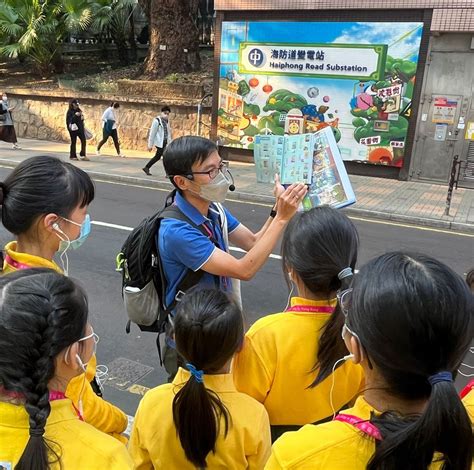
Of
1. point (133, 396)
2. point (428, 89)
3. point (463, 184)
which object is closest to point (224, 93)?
point (428, 89)

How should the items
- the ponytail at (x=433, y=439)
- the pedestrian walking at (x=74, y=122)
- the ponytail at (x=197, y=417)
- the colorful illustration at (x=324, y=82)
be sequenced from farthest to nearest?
the pedestrian walking at (x=74, y=122) < the colorful illustration at (x=324, y=82) < the ponytail at (x=197, y=417) < the ponytail at (x=433, y=439)

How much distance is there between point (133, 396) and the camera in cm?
354

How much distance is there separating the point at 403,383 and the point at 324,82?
477 inches

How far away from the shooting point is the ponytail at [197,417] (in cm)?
160

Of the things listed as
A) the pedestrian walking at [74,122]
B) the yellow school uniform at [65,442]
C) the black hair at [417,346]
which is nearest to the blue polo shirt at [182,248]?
the yellow school uniform at [65,442]

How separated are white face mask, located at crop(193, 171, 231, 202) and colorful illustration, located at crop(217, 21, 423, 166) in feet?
33.2

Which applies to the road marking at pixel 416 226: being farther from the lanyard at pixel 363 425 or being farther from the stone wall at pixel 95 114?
the lanyard at pixel 363 425

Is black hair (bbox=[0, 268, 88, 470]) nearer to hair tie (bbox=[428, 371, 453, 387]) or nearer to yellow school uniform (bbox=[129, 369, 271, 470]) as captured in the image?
yellow school uniform (bbox=[129, 369, 271, 470])

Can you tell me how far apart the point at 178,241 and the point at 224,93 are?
12.1 metres

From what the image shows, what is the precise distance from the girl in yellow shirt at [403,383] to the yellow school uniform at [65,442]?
405 mm

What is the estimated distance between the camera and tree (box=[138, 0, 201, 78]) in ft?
50.1

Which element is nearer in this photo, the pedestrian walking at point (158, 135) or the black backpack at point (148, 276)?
the black backpack at point (148, 276)

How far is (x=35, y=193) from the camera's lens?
2.13 m

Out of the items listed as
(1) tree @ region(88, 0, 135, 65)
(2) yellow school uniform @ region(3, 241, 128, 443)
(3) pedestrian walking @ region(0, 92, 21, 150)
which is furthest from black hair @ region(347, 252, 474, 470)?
(1) tree @ region(88, 0, 135, 65)
